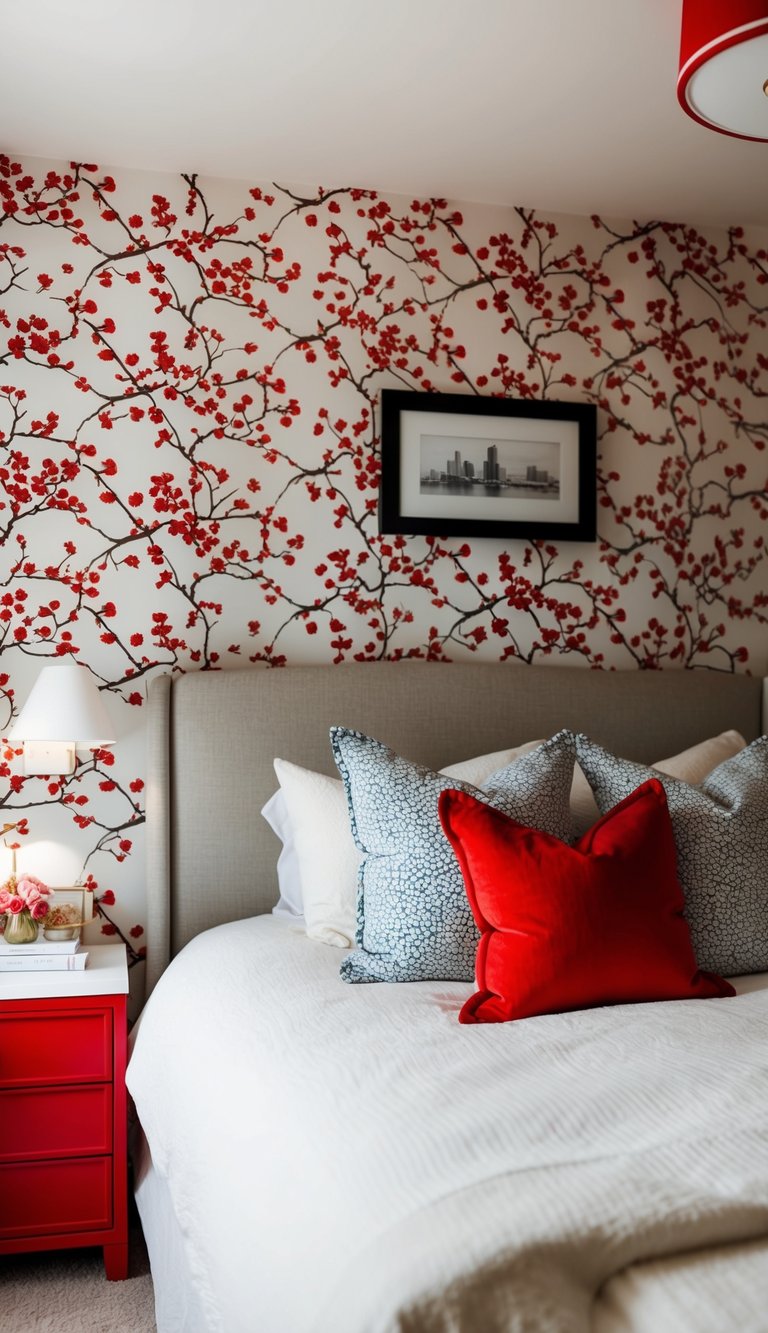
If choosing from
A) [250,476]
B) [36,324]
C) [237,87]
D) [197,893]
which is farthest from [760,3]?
[197,893]

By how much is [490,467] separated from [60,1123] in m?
1.95

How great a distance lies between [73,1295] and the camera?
2.32 m

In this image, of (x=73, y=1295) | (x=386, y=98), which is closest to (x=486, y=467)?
(x=386, y=98)

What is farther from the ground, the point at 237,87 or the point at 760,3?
the point at 237,87

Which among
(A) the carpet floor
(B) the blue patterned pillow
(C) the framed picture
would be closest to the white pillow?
(B) the blue patterned pillow

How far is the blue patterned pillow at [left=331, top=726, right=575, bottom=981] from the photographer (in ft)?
7.00

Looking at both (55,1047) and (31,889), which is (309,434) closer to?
(31,889)

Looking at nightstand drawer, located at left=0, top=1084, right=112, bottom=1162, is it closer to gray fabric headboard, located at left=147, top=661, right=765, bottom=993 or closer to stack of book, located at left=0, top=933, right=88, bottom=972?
stack of book, located at left=0, top=933, right=88, bottom=972

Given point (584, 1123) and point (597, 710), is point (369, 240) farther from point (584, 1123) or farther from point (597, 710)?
point (584, 1123)

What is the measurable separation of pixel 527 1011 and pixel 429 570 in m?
1.45

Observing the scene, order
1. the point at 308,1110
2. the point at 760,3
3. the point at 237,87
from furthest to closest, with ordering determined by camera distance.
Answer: the point at 237,87 < the point at 760,3 < the point at 308,1110

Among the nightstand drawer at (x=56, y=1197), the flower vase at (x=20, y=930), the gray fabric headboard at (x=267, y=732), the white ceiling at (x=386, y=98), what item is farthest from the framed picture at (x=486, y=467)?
the nightstand drawer at (x=56, y=1197)

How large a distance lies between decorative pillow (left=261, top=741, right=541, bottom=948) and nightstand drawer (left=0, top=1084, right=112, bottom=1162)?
1.90 ft

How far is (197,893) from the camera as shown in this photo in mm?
2732
